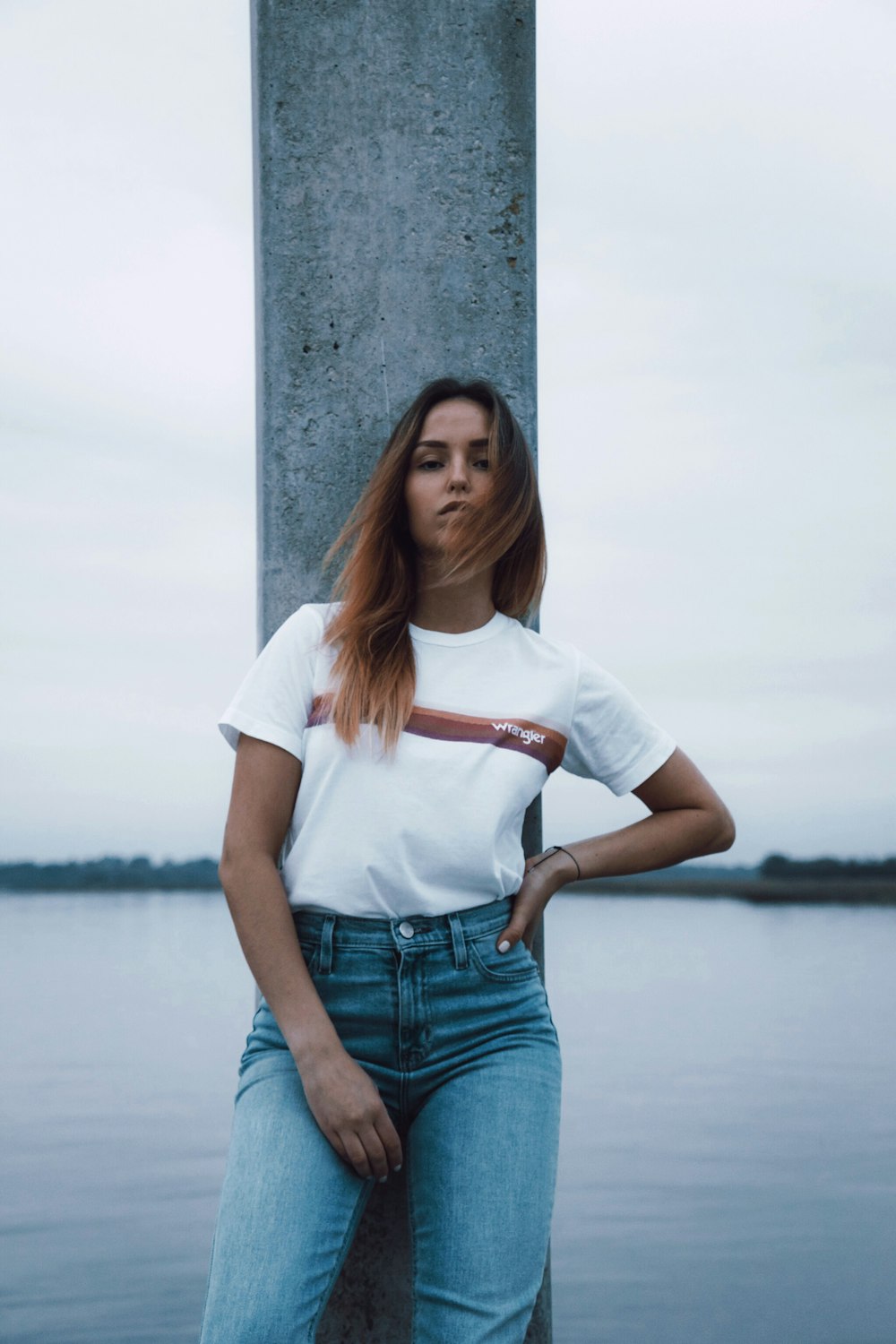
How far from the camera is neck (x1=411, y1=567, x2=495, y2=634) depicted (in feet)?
6.61

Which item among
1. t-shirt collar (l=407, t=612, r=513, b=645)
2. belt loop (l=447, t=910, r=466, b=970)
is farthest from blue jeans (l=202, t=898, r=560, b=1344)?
t-shirt collar (l=407, t=612, r=513, b=645)

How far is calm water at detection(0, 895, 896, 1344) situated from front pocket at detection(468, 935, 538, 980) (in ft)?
17.9

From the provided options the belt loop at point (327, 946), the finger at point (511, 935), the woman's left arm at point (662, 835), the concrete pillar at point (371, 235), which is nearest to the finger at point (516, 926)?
the finger at point (511, 935)

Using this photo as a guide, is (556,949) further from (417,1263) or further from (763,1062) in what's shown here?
(417,1263)

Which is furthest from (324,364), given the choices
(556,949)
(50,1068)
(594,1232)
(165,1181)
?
(556,949)

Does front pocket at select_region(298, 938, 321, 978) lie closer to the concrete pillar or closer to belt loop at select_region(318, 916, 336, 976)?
belt loop at select_region(318, 916, 336, 976)

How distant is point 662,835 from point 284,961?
2.59 ft

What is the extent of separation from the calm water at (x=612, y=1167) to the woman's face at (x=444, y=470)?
5780 millimetres

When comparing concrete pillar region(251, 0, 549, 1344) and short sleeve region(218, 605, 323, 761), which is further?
concrete pillar region(251, 0, 549, 1344)

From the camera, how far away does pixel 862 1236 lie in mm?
8633

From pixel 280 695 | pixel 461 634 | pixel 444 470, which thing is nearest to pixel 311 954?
pixel 280 695

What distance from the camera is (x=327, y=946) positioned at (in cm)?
175

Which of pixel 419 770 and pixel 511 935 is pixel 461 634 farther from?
pixel 511 935

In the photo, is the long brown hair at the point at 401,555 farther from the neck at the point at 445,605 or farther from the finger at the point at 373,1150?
the finger at the point at 373,1150
